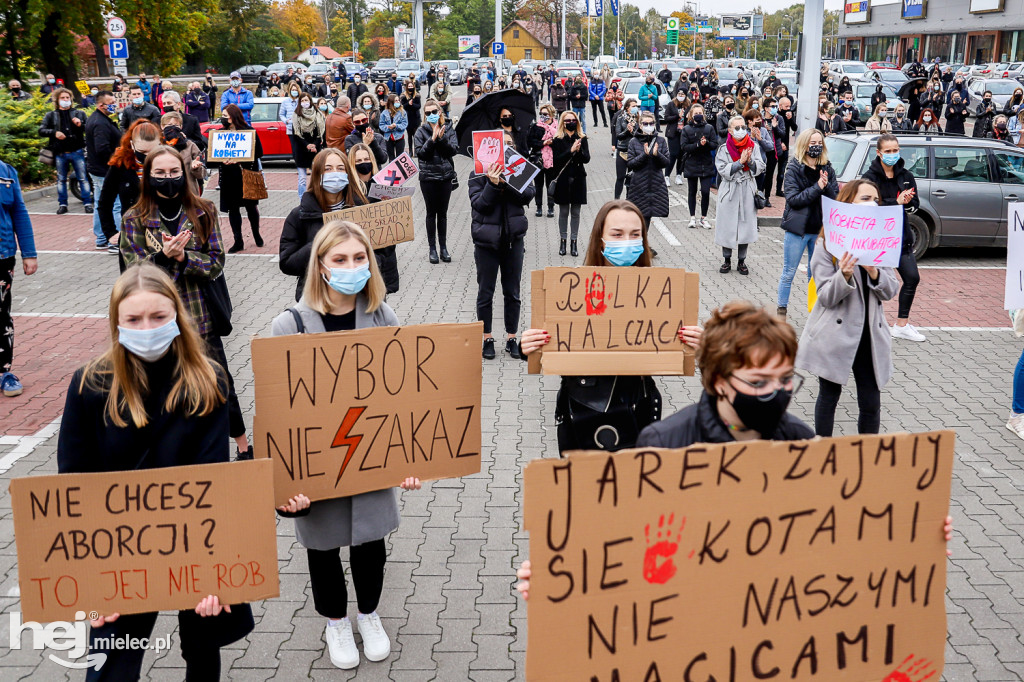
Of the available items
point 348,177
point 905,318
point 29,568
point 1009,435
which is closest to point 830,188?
point 905,318

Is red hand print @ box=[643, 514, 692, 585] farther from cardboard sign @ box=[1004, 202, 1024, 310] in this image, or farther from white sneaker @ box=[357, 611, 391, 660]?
cardboard sign @ box=[1004, 202, 1024, 310]

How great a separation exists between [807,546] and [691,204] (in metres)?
12.4

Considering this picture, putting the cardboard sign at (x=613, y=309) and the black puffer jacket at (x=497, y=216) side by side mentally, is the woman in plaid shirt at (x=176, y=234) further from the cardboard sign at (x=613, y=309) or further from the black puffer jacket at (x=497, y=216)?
the black puffer jacket at (x=497, y=216)

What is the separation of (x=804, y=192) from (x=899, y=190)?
2.87 feet

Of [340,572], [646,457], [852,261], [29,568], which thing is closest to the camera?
[646,457]

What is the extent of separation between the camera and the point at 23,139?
17328mm

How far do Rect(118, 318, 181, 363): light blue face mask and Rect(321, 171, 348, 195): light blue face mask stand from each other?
358cm

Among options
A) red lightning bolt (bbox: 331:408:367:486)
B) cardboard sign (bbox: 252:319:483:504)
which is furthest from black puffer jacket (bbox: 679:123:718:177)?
red lightning bolt (bbox: 331:408:367:486)

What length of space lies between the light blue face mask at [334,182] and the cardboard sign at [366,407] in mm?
3337

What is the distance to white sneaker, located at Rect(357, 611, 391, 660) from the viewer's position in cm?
407

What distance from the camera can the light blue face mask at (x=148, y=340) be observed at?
10.5 feet

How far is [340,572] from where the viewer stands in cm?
397

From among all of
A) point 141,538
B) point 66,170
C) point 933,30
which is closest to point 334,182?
point 141,538

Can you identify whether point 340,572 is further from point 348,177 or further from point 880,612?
point 348,177
